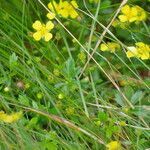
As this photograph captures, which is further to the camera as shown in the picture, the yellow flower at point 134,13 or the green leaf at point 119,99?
the yellow flower at point 134,13

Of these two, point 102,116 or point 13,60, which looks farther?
point 13,60

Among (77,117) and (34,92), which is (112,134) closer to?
(77,117)

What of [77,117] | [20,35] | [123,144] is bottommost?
[123,144]

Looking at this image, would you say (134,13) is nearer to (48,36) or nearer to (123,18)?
(123,18)

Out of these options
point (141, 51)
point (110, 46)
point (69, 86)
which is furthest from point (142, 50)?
point (69, 86)

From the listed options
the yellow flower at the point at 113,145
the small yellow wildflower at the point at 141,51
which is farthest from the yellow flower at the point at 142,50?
the yellow flower at the point at 113,145

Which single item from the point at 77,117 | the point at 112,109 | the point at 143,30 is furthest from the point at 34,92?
the point at 143,30

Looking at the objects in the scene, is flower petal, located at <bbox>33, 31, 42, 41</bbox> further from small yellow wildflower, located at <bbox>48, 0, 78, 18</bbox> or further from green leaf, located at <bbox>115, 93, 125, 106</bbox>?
green leaf, located at <bbox>115, 93, 125, 106</bbox>

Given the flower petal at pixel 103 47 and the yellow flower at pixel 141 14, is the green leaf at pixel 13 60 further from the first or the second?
the yellow flower at pixel 141 14

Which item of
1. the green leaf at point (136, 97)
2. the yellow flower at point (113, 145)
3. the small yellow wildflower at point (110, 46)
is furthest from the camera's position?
the small yellow wildflower at point (110, 46)
